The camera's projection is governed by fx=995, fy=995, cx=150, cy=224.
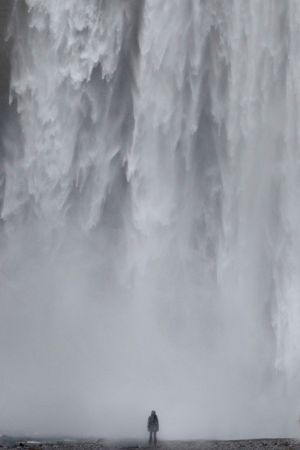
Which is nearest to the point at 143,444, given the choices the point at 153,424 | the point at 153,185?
the point at 153,424

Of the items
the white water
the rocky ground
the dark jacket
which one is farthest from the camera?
the white water

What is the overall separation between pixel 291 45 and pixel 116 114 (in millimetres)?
7142

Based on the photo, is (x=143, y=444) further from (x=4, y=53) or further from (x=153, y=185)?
(x=4, y=53)

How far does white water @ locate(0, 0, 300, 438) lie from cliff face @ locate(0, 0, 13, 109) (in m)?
0.41

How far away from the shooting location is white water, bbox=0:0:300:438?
35.0m

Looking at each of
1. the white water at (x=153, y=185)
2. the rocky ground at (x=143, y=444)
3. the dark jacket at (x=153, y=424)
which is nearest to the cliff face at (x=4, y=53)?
the white water at (x=153, y=185)

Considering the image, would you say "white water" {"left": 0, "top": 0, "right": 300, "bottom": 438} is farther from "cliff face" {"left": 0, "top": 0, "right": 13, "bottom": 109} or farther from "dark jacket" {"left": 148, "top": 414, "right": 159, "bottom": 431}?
"dark jacket" {"left": 148, "top": 414, "right": 159, "bottom": 431}

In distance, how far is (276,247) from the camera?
36.2 meters

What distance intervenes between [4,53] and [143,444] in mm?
17465

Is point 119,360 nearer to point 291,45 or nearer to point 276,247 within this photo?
Answer: point 276,247

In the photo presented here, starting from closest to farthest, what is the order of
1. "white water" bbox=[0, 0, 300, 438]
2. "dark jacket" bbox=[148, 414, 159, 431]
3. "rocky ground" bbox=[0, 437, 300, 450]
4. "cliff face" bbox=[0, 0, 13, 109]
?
"rocky ground" bbox=[0, 437, 300, 450] < "dark jacket" bbox=[148, 414, 159, 431] < "white water" bbox=[0, 0, 300, 438] < "cliff face" bbox=[0, 0, 13, 109]

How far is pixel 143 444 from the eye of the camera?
27.1 m

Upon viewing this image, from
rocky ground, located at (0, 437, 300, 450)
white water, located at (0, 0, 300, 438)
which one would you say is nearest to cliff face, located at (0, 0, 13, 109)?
white water, located at (0, 0, 300, 438)

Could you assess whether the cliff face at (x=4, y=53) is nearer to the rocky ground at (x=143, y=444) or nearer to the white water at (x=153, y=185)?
the white water at (x=153, y=185)
